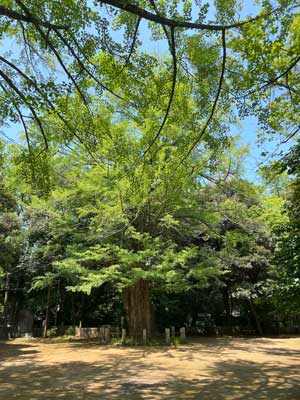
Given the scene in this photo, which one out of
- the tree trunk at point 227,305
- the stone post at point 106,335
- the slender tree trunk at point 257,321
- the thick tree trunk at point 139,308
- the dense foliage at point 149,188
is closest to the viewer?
the dense foliage at point 149,188

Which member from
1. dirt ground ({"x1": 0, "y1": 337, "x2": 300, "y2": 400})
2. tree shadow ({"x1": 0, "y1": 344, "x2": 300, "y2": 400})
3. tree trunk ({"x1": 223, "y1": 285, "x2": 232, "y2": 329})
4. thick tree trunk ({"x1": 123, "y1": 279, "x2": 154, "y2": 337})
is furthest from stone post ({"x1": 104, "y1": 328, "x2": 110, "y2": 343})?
tree trunk ({"x1": 223, "y1": 285, "x2": 232, "y2": 329})

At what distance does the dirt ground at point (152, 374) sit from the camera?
23.6ft

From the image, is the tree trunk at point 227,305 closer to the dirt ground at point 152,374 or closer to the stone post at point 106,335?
the stone post at point 106,335

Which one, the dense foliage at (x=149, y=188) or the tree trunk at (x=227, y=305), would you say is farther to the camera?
the tree trunk at (x=227, y=305)

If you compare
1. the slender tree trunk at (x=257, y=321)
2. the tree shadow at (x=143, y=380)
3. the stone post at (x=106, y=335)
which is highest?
the slender tree trunk at (x=257, y=321)

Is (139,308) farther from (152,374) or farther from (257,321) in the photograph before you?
(257,321)

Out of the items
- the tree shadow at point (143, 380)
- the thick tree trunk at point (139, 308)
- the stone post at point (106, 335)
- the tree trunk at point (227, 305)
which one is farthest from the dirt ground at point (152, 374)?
the tree trunk at point (227, 305)

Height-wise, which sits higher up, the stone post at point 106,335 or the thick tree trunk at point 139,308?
the thick tree trunk at point 139,308

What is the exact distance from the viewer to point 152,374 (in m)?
9.28

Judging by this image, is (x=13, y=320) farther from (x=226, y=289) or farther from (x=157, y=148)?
(x=157, y=148)

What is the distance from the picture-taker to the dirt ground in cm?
719

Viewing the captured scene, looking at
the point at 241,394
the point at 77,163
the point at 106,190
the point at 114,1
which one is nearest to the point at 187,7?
the point at 114,1

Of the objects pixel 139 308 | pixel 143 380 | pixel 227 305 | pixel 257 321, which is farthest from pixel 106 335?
pixel 257 321

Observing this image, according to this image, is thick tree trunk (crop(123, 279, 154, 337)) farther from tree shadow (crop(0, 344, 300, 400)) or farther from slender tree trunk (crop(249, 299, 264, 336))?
slender tree trunk (crop(249, 299, 264, 336))
